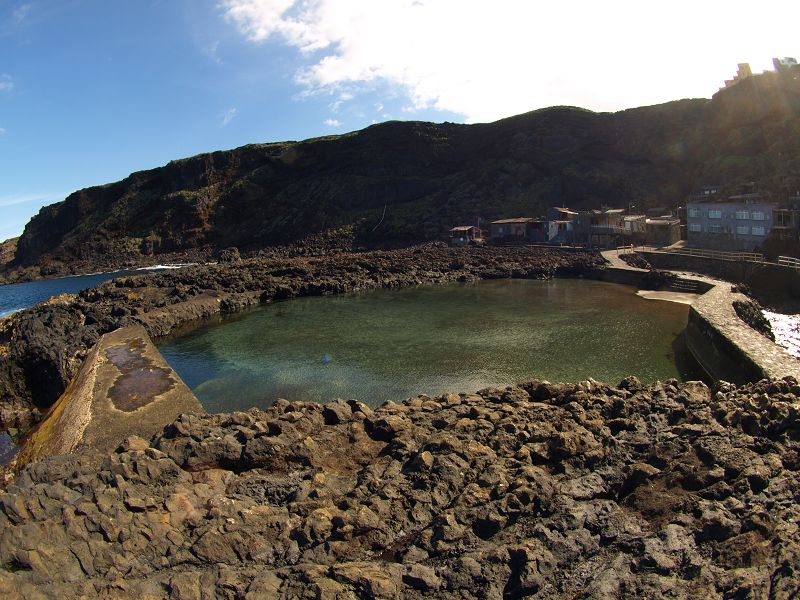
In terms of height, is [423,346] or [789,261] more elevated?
[789,261]

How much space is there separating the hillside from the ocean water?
9098 mm

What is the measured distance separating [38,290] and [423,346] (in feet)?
232

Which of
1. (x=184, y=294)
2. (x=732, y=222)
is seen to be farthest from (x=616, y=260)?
(x=184, y=294)

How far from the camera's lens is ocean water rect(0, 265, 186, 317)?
2387 inches

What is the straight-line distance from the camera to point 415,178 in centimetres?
9494

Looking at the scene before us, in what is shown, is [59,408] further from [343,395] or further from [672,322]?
[672,322]

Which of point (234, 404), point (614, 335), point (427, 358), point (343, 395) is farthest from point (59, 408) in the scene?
point (614, 335)

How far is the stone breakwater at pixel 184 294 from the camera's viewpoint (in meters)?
23.7

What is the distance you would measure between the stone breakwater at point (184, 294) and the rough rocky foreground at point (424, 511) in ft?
50.9

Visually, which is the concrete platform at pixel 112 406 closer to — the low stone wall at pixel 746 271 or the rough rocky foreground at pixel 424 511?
the rough rocky foreground at pixel 424 511

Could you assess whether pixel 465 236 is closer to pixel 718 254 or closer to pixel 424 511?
pixel 718 254

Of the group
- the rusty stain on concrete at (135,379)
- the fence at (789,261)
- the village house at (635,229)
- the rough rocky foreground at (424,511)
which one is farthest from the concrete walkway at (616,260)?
the rusty stain on concrete at (135,379)

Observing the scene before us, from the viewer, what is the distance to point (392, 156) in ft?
320

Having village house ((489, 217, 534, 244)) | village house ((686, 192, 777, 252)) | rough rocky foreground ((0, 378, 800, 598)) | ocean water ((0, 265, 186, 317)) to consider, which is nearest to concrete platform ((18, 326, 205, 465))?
rough rocky foreground ((0, 378, 800, 598))
